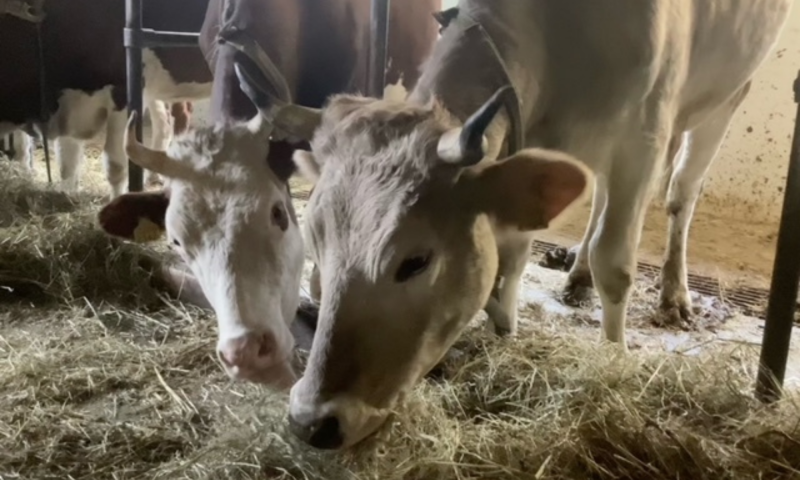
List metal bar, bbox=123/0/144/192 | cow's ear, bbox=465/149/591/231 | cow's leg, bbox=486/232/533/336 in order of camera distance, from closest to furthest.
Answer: cow's ear, bbox=465/149/591/231 < cow's leg, bbox=486/232/533/336 < metal bar, bbox=123/0/144/192

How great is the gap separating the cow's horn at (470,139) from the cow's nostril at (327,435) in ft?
2.09

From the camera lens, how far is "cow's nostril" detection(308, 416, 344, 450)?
69.6 inches

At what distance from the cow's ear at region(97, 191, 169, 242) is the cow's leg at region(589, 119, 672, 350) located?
162cm

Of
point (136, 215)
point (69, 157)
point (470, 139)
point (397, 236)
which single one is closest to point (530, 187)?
point (470, 139)

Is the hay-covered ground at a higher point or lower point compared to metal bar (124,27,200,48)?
lower

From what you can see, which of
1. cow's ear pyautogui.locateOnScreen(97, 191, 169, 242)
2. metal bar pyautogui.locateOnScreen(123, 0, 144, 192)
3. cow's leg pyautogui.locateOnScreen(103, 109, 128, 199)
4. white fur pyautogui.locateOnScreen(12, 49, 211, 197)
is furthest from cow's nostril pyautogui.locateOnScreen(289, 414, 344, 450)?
cow's leg pyautogui.locateOnScreen(103, 109, 128, 199)

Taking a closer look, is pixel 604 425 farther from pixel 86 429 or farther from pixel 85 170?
pixel 85 170

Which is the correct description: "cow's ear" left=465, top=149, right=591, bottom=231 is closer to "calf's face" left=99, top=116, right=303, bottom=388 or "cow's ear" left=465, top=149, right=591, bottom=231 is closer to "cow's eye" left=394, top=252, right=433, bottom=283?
"cow's eye" left=394, top=252, right=433, bottom=283

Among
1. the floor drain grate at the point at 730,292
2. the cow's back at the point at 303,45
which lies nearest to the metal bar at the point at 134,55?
the cow's back at the point at 303,45

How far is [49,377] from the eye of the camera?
2.94 meters

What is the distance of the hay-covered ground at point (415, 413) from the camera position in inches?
87.0

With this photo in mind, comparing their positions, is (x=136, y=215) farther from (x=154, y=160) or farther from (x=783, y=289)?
(x=783, y=289)

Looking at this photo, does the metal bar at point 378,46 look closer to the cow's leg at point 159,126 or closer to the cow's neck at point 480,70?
the cow's neck at point 480,70

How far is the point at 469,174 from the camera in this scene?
198cm
